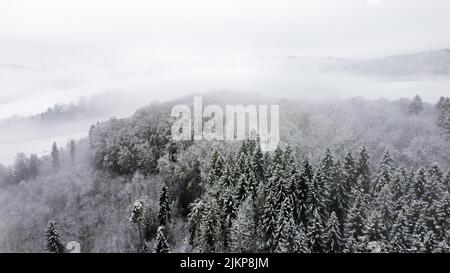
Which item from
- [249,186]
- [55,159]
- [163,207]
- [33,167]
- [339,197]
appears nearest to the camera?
[339,197]

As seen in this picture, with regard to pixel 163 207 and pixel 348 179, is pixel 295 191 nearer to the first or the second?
pixel 348 179

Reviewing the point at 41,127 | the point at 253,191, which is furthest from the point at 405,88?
the point at 41,127

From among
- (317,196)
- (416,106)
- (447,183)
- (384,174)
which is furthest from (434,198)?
(416,106)

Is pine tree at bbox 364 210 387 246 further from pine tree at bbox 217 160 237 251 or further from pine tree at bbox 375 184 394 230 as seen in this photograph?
pine tree at bbox 217 160 237 251

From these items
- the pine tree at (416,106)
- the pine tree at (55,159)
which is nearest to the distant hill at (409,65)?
the pine tree at (416,106)

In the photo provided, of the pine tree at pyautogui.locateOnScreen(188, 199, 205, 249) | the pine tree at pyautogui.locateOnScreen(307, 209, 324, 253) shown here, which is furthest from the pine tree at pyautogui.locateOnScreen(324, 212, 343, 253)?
the pine tree at pyautogui.locateOnScreen(188, 199, 205, 249)
